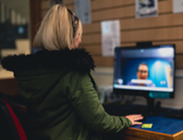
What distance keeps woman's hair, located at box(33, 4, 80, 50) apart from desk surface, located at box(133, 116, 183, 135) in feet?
1.95

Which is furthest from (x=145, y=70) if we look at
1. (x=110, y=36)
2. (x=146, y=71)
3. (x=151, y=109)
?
(x=110, y=36)

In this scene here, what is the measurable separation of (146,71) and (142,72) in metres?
0.03

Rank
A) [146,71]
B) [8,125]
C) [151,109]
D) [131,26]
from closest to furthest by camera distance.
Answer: [8,125] → [151,109] → [146,71] → [131,26]

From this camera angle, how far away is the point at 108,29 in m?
2.33

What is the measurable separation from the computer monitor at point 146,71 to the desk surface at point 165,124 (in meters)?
0.24

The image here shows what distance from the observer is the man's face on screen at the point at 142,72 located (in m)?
1.83

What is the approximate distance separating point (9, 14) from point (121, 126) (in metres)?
3.33

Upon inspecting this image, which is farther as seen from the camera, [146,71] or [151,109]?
[146,71]

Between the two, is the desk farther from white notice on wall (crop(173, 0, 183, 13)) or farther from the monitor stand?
white notice on wall (crop(173, 0, 183, 13))

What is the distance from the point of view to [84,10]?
2.52m

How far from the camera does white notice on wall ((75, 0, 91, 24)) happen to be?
2484 mm

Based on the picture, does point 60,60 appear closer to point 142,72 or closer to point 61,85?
point 61,85

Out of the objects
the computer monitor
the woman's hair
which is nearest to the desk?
the computer monitor

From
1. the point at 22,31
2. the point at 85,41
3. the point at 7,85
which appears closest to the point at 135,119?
the point at 85,41
